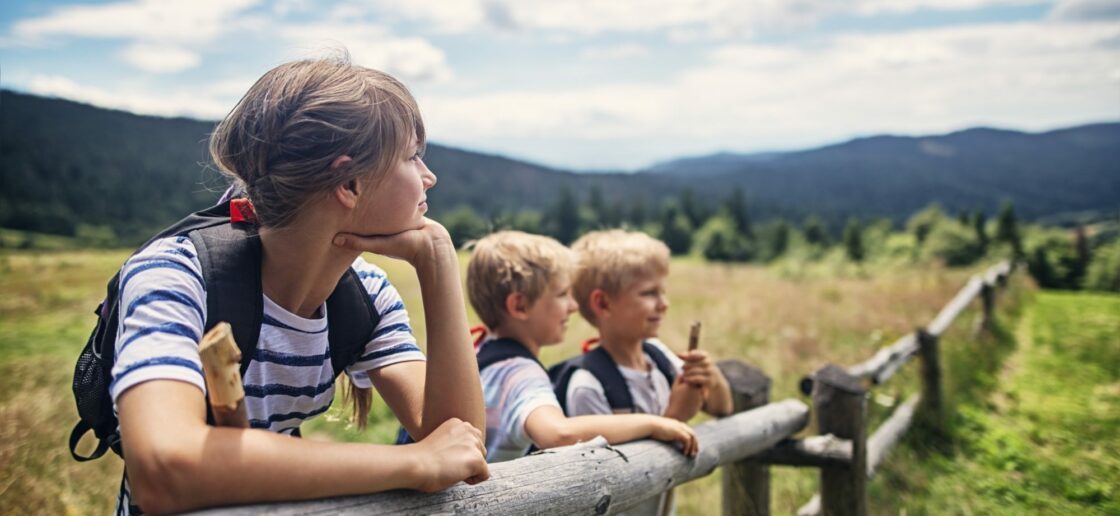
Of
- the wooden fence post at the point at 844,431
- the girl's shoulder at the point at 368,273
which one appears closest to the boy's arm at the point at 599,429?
the girl's shoulder at the point at 368,273

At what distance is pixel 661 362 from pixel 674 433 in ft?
2.79

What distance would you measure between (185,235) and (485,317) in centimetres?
162

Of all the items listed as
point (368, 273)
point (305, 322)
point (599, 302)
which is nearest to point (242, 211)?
point (305, 322)

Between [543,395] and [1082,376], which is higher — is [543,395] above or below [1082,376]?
above

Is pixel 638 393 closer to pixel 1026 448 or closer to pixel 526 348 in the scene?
pixel 526 348

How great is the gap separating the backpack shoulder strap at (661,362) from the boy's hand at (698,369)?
0.51 metres

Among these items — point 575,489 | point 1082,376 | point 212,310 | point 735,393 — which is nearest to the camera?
point 212,310

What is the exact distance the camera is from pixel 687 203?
11269 cm

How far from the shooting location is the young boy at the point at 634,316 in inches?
116

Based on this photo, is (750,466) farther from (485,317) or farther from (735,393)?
(485,317)

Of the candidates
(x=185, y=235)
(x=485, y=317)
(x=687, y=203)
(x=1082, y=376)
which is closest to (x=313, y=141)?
(x=185, y=235)

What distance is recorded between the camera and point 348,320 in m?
1.81

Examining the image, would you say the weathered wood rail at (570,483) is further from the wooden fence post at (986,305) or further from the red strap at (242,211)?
the wooden fence post at (986,305)

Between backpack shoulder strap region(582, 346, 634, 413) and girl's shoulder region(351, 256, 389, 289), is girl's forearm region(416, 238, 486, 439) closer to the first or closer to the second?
girl's shoulder region(351, 256, 389, 289)
